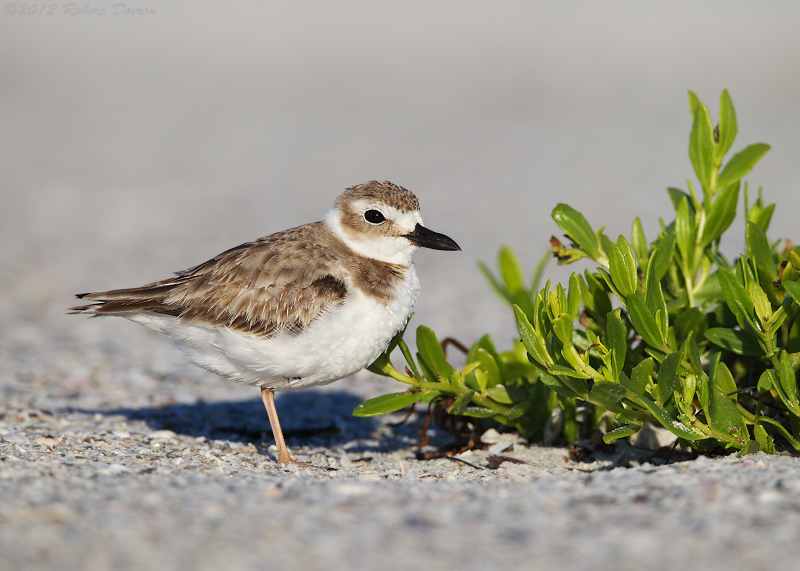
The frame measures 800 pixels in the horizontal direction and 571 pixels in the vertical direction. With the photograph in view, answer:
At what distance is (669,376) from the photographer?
3.50 m

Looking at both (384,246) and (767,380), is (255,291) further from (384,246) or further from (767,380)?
(767,380)

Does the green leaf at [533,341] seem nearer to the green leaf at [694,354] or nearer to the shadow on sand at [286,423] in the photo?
the green leaf at [694,354]

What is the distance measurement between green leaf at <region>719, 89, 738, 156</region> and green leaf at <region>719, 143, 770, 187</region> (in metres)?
0.09

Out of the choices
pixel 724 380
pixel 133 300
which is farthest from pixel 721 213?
pixel 133 300

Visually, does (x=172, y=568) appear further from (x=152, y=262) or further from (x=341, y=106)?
(x=341, y=106)

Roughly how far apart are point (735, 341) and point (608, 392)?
2.59ft

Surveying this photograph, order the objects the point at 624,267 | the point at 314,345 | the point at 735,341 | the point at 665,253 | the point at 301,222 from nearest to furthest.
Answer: the point at 624,267, the point at 735,341, the point at 665,253, the point at 314,345, the point at 301,222

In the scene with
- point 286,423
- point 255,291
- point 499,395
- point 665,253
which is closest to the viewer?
point 665,253

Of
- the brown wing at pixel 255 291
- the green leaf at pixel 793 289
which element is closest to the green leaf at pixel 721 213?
the green leaf at pixel 793 289

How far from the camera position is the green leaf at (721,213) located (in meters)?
4.22

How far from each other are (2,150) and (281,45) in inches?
986

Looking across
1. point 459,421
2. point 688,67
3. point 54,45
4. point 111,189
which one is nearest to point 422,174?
point 111,189

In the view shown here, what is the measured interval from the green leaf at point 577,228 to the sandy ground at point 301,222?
122cm

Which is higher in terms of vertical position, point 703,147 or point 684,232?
point 703,147
